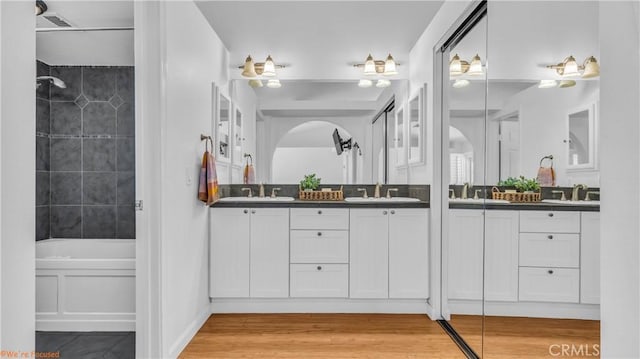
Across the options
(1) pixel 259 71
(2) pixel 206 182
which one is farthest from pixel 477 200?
(1) pixel 259 71

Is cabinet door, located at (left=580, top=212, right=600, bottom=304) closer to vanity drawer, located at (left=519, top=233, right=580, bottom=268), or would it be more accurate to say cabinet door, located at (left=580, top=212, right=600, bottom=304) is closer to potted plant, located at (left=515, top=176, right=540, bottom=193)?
vanity drawer, located at (left=519, top=233, right=580, bottom=268)

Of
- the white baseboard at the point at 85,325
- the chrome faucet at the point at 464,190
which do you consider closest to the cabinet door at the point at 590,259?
the chrome faucet at the point at 464,190

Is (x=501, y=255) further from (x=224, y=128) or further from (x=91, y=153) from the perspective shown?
(x=91, y=153)

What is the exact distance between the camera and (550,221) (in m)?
1.44

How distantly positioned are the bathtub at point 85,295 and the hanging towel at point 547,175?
2563mm

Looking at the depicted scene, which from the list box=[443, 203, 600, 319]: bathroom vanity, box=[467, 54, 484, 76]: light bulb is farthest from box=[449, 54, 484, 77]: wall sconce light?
box=[443, 203, 600, 319]: bathroom vanity

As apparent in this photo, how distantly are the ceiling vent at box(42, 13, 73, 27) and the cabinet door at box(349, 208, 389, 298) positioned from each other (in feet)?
8.72

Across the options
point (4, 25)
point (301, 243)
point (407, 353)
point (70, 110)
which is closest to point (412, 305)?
point (407, 353)

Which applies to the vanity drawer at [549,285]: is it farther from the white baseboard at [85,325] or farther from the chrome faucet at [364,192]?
the white baseboard at [85,325]

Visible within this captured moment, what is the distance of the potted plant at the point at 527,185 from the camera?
156cm

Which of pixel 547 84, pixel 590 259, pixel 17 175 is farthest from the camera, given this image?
pixel 547 84

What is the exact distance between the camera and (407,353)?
231 cm

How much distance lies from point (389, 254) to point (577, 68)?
6.65ft

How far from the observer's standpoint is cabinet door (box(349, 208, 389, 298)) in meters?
2.97
